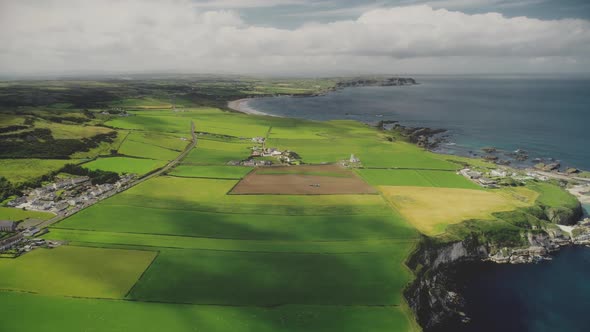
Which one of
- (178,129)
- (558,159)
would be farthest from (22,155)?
(558,159)

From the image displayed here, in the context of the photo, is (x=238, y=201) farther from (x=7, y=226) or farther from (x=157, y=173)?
(x=7, y=226)

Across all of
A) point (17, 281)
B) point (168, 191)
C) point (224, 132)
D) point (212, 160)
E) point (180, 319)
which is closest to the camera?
point (180, 319)

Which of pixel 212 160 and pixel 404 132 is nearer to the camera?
pixel 212 160

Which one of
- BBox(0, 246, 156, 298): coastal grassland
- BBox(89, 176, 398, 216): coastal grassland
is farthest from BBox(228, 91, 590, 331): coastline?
BBox(0, 246, 156, 298): coastal grassland

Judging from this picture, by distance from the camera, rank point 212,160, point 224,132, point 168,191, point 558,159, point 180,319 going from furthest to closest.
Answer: point 224,132 < point 558,159 < point 212,160 < point 168,191 < point 180,319

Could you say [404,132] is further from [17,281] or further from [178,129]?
[17,281]

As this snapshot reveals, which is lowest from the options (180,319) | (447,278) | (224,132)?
(447,278)

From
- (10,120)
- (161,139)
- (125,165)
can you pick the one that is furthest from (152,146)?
(10,120)

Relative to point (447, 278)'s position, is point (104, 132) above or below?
above
